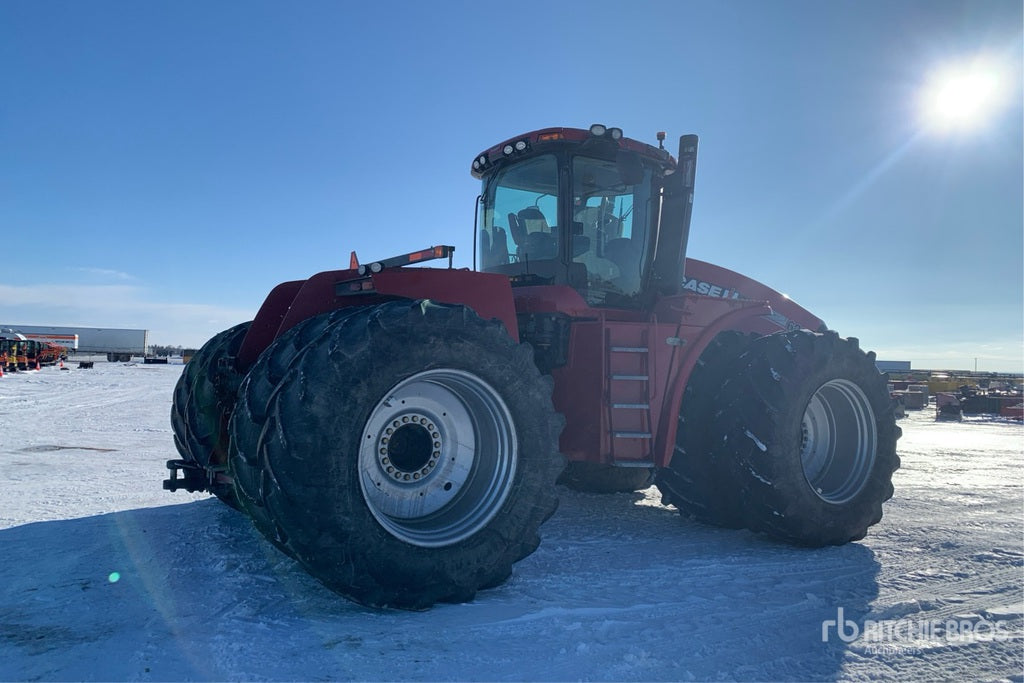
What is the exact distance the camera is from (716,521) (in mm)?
5059

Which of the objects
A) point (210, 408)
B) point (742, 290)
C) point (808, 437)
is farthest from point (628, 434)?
point (210, 408)

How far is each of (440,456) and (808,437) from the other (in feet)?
10.3

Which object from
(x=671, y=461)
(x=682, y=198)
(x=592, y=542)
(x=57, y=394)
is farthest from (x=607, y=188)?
(x=57, y=394)

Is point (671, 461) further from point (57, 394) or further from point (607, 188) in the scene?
point (57, 394)

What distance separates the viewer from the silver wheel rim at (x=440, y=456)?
138 inches

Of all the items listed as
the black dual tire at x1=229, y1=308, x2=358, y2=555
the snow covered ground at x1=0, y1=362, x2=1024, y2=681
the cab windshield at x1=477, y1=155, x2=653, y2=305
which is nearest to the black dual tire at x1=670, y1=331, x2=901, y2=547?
the snow covered ground at x1=0, y1=362, x2=1024, y2=681

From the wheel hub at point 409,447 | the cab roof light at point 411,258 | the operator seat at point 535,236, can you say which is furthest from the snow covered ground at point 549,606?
the operator seat at point 535,236

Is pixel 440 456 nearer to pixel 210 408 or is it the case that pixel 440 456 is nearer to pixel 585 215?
pixel 210 408

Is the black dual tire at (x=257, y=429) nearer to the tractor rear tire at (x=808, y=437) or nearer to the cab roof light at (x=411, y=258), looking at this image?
the cab roof light at (x=411, y=258)

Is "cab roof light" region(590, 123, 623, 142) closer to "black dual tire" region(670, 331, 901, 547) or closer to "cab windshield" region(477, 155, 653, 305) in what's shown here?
"cab windshield" region(477, 155, 653, 305)

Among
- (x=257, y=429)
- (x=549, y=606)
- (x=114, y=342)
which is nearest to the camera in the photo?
(x=257, y=429)

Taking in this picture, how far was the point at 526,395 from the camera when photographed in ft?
11.8

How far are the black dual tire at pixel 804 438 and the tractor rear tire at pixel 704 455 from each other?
0.03 meters

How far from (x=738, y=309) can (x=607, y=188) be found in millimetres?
1400
